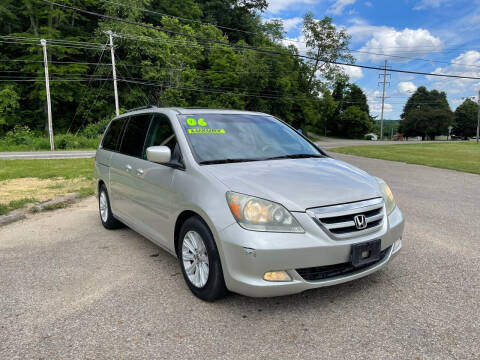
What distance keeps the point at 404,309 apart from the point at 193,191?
202cm

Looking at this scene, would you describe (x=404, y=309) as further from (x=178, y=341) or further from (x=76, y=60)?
(x=76, y=60)

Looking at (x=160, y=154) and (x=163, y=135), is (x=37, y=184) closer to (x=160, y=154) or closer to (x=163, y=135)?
(x=163, y=135)

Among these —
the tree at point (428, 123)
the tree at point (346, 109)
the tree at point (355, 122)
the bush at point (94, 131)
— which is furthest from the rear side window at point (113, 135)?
the tree at point (428, 123)

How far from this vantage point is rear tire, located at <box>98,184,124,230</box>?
543 centimetres

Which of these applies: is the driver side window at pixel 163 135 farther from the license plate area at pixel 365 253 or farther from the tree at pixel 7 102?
the tree at pixel 7 102

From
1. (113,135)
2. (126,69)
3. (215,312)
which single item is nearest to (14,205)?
(113,135)

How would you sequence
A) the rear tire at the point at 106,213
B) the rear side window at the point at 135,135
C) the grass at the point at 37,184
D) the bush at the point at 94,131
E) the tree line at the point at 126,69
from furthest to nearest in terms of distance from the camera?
1. the tree line at the point at 126,69
2. the bush at the point at 94,131
3. the grass at the point at 37,184
4. the rear tire at the point at 106,213
5. the rear side window at the point at 135,135

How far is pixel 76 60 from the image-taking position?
36.8 metres

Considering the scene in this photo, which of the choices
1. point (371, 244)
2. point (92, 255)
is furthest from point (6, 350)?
point (371, 244)

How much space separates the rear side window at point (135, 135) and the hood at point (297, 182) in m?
1.46

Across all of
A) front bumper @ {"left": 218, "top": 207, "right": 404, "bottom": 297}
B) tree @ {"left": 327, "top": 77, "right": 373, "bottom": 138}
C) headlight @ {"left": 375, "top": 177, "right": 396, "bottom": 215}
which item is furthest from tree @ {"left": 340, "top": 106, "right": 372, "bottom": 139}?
front bumper @ {"left": 218, "top": 207, "right": 404, "bottom": 297}

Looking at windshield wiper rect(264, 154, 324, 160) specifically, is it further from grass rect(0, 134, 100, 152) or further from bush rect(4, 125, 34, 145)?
bush rect(4, 125, 34, 145)

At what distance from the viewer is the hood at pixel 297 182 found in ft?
9.36

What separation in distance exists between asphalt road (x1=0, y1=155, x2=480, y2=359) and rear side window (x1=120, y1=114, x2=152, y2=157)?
126 centimetres
